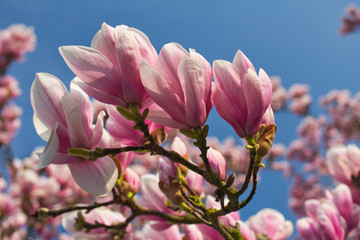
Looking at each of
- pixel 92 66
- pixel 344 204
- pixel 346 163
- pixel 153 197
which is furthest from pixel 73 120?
pixel 346 163

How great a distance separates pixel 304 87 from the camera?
895 centimetres

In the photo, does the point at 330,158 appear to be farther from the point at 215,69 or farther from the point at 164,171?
the point at 215,69

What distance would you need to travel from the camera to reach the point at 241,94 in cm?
67

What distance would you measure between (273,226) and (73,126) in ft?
2.78

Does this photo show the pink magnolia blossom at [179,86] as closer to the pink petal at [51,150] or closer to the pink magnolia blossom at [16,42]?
the pink petal at [51,150]

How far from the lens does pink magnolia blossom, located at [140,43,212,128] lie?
62cm

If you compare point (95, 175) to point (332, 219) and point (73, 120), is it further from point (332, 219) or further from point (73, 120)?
point (332, 219)

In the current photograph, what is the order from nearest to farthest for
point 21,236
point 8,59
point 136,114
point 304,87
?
point 136,114 < point 21,236 < point 8,59 < point 304,87

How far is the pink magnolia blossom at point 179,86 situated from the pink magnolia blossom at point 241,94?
0.03m

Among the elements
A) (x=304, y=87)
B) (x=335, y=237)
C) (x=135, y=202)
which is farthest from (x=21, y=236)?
(x=304, y=87)

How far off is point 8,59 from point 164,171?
22.5 feet

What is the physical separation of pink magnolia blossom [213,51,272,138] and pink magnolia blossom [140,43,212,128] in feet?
0.09

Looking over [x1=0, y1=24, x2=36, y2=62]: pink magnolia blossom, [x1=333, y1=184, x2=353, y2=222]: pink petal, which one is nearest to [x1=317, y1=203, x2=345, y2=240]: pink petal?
[x1=333, y1=184, x2=353, y2=222]: pink petal

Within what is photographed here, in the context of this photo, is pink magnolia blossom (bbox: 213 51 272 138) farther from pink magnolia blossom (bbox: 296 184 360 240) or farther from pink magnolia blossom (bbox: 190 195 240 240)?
pink magnolia blossom (bbox: 296 184 360 240)
